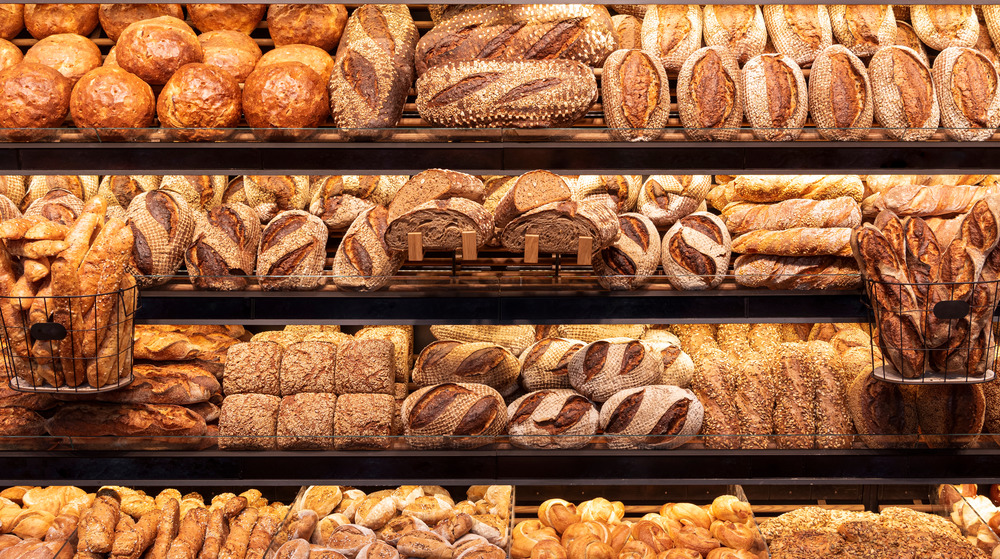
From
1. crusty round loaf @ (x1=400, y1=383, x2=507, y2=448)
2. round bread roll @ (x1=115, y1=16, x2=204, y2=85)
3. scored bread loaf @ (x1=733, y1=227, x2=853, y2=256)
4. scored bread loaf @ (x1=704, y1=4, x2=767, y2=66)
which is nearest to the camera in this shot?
crusty round loaf @ (x1=400, y1=383, x2=507, y2=448)

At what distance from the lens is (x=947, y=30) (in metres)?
2.51

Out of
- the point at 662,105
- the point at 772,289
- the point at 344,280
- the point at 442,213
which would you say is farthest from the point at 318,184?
the point at 772,289

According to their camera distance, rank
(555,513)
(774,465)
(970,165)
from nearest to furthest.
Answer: (774,465) → (970,165) → (555,513)

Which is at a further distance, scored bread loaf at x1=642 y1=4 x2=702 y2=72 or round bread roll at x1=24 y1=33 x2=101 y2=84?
scored bread loaf at x1=642 y1=4 x2=702 y2=72

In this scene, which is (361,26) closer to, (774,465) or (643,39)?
(643,39)

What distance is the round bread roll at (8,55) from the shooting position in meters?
2.46

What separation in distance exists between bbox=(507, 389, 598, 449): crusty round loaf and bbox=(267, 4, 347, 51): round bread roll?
1.57 metres

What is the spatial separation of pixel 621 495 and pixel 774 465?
58 centimetres

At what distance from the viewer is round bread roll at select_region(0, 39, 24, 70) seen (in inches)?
97.0

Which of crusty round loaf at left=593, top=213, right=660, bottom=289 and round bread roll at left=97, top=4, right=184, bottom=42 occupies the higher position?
round bread roll at left=97, top=4, right=184, bottom=42

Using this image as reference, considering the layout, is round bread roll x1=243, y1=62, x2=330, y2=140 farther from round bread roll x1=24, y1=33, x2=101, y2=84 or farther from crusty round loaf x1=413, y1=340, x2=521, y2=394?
crusty round loaf x1=413, y1=340, x2=521, y2=394

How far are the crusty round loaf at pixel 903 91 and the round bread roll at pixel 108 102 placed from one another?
8.00 feet

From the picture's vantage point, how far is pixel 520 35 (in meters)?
2.25

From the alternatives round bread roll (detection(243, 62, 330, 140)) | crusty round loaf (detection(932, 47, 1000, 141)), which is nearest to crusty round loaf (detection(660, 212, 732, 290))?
crusty round loaf (detection(932, 47, 1000, 141))
